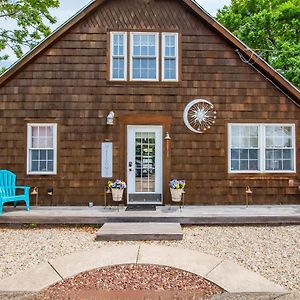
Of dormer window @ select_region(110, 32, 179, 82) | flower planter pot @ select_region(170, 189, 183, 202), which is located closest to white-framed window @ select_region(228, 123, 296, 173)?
flower planter pot @ select_region(170, 189, 183, 202)

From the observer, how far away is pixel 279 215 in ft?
22.4

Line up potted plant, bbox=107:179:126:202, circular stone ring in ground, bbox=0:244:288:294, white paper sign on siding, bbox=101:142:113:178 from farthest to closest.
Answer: white paper sign on siding, bbox=101:142:113:178, potted plant, bbox=107:179:126:202, circular stone ring in ground, bbox=0:244:288:294

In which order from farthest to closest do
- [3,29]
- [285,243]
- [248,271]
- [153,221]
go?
[3,29] < [153,221] < [285,243] < [248,271]

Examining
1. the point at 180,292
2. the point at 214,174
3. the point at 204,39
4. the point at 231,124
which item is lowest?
the point at 180,292

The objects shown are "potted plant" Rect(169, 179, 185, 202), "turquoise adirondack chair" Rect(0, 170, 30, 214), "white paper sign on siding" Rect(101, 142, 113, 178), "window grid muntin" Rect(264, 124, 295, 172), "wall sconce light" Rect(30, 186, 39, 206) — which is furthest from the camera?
"window grid muntin" Rect(264, 124, 295, 172)

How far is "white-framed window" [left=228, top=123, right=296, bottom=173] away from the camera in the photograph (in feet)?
27.3

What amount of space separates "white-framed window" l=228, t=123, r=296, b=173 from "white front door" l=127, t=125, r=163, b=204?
1.99 meters

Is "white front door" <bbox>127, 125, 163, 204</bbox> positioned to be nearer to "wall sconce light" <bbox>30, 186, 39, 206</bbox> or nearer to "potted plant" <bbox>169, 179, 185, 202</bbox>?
"potted plant" <bbox>169, 179, 185, 202</bbox>

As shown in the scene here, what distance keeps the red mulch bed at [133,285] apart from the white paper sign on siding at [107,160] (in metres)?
3.92

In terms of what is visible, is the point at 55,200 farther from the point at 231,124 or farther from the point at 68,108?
the point at 231,124

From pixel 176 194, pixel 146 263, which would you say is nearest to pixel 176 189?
pixel 176 194

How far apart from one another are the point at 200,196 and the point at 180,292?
4636mm

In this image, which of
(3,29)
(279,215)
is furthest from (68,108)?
(3,29)

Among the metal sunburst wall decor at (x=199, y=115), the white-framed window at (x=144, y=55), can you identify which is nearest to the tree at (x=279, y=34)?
the metal sunburst wall decor at (x=199, y=115)
